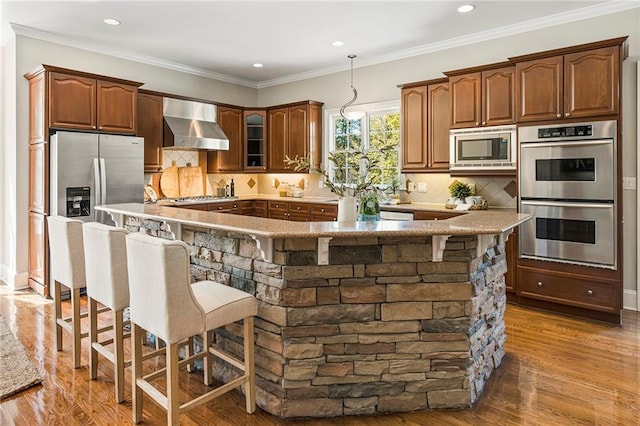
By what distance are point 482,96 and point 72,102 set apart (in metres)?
4.43

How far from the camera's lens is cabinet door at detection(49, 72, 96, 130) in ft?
14.7

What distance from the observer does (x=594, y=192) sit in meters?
3.80

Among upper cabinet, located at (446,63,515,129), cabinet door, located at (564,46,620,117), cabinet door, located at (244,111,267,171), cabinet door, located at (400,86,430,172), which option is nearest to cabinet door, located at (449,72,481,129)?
upper cabinet, located at (446,63,515,129)

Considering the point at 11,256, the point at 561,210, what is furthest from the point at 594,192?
the point at 11,256

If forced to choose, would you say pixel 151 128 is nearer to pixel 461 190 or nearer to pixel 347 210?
pixel 347 210

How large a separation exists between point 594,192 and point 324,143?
3.71m

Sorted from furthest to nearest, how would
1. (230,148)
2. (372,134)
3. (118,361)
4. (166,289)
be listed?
(230,148), (372,134), (118,361), (166,289)

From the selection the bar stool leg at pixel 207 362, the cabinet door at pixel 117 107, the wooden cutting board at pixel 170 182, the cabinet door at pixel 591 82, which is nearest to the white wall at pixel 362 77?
the cabinet door at pixel 591 82

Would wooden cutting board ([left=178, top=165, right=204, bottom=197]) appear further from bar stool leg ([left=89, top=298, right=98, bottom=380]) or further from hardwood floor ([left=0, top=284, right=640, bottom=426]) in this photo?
bar stool leg ([left=89, top=298, right=98, bottom=380])

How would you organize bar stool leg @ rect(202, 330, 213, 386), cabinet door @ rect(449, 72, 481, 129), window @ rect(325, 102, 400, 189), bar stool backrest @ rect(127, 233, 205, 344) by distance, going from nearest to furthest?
bar stool backrest @ rect(127, 233, 205, 344), bar stool leg @ rect(202, 330, 213, 386), cabinet door @ rect(449, 72, 481, 129), window @ rect(325, 102, 400, 189)

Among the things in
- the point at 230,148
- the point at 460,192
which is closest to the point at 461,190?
the point at 460,192

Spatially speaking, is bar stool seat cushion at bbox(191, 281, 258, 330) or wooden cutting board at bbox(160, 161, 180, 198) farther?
wooden cutting board at bbox(160, 161, 180, 198)

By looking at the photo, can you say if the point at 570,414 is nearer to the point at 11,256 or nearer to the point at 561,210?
the point at 561,210

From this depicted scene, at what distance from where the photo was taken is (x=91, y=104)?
4738 millimetres
